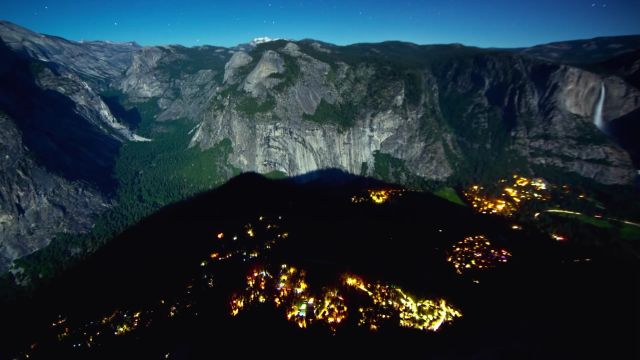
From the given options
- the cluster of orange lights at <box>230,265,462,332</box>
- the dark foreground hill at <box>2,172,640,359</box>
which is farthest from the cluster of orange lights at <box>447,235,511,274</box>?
the cluster of orange lights at <box>230,265,462,332</box>

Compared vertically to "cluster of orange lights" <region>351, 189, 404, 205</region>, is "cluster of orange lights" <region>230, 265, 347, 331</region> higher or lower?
higher

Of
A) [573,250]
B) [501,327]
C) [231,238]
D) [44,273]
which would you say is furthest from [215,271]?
[573,250]

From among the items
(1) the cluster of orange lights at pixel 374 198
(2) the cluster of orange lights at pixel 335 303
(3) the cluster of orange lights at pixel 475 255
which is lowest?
(3) the cluster of orange lights at pixel 475 255

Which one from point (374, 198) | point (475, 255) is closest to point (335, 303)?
point (475, 255)

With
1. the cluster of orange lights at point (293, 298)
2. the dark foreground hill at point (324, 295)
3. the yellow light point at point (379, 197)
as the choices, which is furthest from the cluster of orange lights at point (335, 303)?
the yellow light point at point (379, 197)

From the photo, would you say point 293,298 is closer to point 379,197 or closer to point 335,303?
point 335,303

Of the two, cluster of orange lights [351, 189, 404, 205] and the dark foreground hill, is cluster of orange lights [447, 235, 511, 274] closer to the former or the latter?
the dark foreground hill

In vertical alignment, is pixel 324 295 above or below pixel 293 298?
below

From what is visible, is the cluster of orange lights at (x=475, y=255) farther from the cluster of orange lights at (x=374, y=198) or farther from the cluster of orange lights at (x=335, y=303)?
the cluster of orange lights at (x=374, y=198)

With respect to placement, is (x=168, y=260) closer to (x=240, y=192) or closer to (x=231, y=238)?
(x=231, y=238)

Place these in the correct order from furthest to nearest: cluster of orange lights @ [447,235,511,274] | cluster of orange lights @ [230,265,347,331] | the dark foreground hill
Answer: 1. cluster of orange lights @ [447,235,511,274]
2. cluster of orange lights @ [230,265,347,331]
3. the dark foreground hill

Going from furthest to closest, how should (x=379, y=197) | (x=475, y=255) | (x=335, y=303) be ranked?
(x=379, y=197) → (x=475, y=255) → (x=335, y=303)
